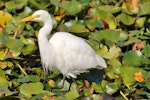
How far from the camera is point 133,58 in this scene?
14.4 feet

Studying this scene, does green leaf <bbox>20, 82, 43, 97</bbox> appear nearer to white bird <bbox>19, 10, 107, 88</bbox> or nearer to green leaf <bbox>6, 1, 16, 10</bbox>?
white bird <bbox>19, 10, 107, 88</bbox>

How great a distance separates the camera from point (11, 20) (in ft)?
16.3

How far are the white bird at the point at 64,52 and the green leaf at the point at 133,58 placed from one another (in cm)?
16

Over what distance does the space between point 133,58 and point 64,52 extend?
513 mm

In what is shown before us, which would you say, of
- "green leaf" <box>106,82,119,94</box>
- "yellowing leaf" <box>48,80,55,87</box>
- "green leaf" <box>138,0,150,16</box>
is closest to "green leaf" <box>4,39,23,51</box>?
"yellowing leaf" <box>48,80,55,87</box>

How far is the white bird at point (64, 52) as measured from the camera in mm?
4414

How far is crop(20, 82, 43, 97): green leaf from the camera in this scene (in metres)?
3.91

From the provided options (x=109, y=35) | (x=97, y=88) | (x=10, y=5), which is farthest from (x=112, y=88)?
(x=10, y=5)

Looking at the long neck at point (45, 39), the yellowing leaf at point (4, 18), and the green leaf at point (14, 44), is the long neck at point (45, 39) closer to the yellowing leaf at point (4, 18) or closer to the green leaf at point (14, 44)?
the green leaf at point (14, 44)

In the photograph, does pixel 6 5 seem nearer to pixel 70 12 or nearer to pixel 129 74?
pixel 70 12

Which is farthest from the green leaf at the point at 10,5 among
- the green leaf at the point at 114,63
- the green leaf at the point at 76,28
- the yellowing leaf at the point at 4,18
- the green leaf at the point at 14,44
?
the green leaf at the point at 114,63

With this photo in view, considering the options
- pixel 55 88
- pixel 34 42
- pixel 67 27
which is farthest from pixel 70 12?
pixel 55 88

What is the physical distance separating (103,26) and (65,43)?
0.83m

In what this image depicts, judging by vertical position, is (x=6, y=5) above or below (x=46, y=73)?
above
